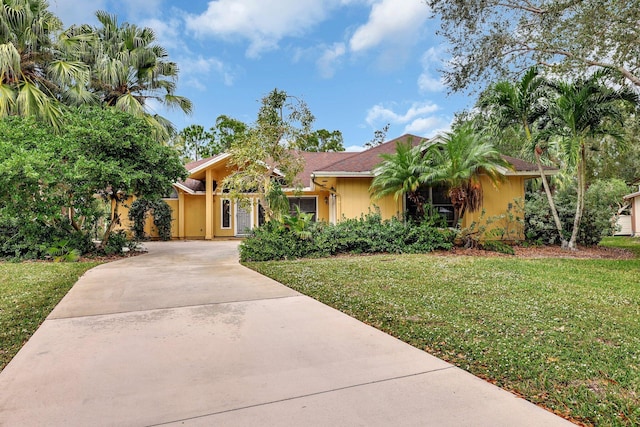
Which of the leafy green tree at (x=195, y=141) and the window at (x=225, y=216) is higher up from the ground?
the leafy green tree at (x=195, y=141)

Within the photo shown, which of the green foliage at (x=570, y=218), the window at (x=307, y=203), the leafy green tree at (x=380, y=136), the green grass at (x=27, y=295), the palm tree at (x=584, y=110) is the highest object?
the leafy green tree at (x=380, y=136)

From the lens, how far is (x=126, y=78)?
51.5 feet

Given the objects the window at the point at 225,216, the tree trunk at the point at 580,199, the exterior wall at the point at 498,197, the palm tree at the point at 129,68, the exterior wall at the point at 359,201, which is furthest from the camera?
the window at the point at 225,216

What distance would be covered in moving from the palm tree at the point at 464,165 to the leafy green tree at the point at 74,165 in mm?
7782

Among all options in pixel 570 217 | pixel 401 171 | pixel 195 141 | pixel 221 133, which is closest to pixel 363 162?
pixel 401 171

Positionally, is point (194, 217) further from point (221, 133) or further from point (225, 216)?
point (221, 133)

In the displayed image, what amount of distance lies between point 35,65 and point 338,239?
1246cm

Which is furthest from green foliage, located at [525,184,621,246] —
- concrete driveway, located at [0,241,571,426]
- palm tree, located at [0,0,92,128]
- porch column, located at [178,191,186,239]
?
palm tree, located at [0,0,92,128]

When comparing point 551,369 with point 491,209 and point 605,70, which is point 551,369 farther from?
point 491,209

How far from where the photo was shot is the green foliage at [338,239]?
404 inches

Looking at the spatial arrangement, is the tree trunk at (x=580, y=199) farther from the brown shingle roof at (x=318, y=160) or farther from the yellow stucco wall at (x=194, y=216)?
the yellow stucco wall at (x=194, y=216)

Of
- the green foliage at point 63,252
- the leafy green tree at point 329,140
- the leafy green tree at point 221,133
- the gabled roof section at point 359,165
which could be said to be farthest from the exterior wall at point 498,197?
the leafy green tree at point 221,133

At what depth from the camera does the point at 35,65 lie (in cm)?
1351

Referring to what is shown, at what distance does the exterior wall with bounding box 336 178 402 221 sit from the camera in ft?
43.9
